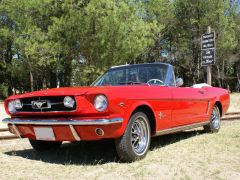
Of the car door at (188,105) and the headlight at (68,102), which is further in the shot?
the car door at (188,105)

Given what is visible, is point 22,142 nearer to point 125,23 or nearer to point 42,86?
Answer: point 125,23

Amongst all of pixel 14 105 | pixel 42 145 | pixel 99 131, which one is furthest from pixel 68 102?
pixel 42 145

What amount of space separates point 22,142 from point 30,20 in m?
19.8

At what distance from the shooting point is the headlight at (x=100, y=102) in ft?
17.8

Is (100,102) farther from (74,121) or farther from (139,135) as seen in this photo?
(139,135)

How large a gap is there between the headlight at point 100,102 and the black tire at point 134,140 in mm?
512

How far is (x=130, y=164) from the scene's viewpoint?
5.73 meters

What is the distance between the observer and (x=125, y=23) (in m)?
23.4

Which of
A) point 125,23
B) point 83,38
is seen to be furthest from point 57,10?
point 125,23

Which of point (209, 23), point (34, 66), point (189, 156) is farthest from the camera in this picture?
point (209, 23)

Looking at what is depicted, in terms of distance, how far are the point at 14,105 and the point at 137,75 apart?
6.97 feet

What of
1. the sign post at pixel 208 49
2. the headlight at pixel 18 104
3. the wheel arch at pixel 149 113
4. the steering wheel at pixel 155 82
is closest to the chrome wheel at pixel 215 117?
the steering wheel at pixel 155 82

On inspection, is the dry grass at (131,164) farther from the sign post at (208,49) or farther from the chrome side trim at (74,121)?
the sign post at (208,49)

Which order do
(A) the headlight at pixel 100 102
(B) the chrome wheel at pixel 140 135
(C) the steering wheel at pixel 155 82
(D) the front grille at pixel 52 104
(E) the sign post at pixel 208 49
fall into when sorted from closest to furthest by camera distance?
1. (A) the headlight at pixel 100 102
2. (D) the front grille at pixel 52 104
3. (B) the chrome wheel at pixel 140 135
4. (C) the steering wheel at pixel 155 82
5. (E) the sign post at pixel 208 49
